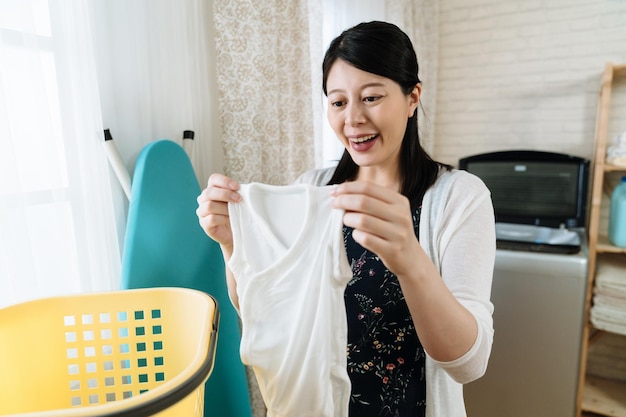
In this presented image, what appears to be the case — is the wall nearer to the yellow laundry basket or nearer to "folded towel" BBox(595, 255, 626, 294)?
"folded towel" BBox(595, 255, 626, 294)

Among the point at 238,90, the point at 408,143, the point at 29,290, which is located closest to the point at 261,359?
the point at 29,290

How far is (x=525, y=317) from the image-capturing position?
1913 mm

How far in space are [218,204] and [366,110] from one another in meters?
0.40

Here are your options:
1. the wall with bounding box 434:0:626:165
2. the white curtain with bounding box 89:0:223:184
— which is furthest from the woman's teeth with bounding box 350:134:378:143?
the wall with bounding box 434:0:626:165

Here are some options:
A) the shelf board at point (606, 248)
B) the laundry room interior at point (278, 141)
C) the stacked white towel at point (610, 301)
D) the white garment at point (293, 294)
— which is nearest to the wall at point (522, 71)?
the laundry room interior at point (278, 141)

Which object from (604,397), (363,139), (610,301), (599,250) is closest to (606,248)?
(599,250)

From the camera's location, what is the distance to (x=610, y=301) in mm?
1831

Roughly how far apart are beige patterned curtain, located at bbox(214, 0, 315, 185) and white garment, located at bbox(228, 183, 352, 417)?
681mm

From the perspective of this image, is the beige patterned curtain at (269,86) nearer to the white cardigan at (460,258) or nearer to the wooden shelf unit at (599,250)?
the white cardigan at (460,258)

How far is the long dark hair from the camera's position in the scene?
0.91 meters

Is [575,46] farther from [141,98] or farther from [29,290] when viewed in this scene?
[29,290]

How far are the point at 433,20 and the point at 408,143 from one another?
74.7 inches

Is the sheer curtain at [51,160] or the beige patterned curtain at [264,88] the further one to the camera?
the beige patterned curtain at [264,88]

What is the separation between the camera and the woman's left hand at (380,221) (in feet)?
1.99
